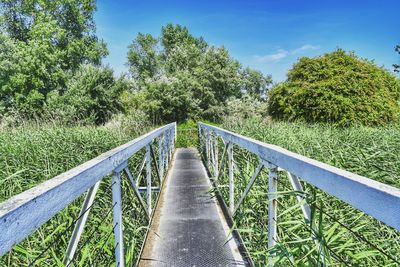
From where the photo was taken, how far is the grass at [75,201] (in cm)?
227

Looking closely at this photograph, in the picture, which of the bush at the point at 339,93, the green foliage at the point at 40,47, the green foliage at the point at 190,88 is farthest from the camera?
the green foliage at the point at 40,47

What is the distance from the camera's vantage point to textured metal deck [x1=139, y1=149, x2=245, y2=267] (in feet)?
7.90

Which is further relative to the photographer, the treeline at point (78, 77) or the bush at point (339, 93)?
the treeline at point (78, 77)

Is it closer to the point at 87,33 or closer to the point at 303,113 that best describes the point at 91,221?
the point at 303,113

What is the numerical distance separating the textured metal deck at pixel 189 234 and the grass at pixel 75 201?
185 millimetres

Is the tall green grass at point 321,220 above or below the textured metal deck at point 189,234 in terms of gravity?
above

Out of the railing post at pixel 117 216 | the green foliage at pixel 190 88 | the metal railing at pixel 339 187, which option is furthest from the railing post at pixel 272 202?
A: the green foliage at pixel 190 88

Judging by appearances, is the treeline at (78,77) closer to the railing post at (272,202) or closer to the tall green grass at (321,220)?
the tall green grass at (321,220)

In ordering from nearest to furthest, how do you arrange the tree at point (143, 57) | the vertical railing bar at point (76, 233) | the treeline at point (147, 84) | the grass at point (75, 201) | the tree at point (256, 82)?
the vertical railing bar at point (76, 233), the grass at point (75, 201), the treeline at point (147, 84), the tree at point (143, 57), the tree at point (256, 82)

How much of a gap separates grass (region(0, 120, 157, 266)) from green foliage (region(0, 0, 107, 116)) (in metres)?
15.4

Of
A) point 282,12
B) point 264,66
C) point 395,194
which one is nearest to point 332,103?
point 395,194

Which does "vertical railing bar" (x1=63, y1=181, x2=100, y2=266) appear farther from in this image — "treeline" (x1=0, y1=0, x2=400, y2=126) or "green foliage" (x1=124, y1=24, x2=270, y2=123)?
"green foliage" (x1=124, y1=24, x2=270, y2=123)

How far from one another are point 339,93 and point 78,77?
16690 millimetres

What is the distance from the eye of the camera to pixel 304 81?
12.3 meters
